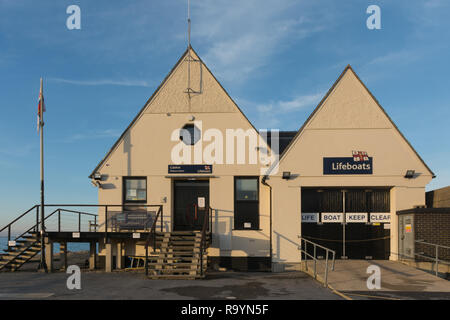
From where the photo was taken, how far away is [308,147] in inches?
653

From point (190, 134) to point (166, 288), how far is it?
8.00m

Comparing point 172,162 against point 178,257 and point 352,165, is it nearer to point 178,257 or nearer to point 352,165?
point 178,257

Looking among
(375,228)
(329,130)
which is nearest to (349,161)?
(329,130)

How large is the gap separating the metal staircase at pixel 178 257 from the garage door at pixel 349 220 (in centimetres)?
452

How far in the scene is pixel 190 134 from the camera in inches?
709

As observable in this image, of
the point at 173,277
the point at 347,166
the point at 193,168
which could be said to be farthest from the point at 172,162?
the point at 347,166

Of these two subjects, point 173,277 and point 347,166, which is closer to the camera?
point 173,277

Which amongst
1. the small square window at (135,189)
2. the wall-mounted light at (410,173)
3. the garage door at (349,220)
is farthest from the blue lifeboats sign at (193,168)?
the wall-mounted light at (410,173)

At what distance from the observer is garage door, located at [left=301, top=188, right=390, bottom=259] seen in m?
16.4

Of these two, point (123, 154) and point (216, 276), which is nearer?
point (216, 276)

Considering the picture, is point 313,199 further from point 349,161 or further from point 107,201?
point 107,201

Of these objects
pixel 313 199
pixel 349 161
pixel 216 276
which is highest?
pixel 349 161

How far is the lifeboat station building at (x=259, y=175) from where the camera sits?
53.7ft
